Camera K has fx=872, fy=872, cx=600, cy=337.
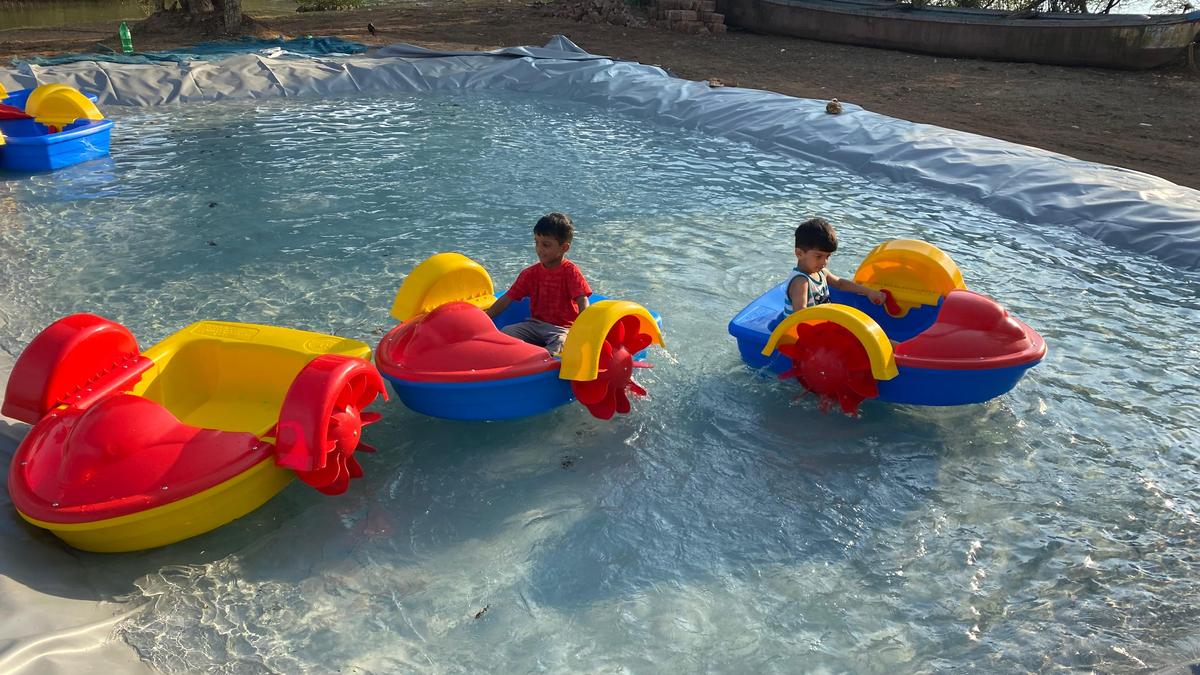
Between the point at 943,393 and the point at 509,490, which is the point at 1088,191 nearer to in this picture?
the point at 943,393

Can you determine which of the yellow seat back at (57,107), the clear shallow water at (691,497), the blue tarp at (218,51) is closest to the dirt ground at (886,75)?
the blue tarp at (218,51)

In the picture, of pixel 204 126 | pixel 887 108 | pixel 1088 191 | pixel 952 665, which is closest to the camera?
pixel 952 665

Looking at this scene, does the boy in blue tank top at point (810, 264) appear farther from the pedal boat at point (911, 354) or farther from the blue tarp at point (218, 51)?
the blue tarp at point (218, 51)

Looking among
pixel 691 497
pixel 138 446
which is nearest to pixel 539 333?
pixel 691 497

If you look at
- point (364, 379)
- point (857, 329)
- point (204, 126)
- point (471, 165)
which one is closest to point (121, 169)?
point (204, 126)

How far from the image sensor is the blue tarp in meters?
9.70

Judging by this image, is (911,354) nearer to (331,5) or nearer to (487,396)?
(487,396)

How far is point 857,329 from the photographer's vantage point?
3.06 metres

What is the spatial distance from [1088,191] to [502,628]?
16.9ft

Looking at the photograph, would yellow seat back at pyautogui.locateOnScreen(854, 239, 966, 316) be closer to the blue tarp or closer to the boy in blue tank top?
the boy in blue tank top

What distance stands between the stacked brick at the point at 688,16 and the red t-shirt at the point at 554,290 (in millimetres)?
11799

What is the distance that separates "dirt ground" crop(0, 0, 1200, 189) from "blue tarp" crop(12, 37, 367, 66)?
1.17m

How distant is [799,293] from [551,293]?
101 centimetres

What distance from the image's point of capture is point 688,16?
14281mm
